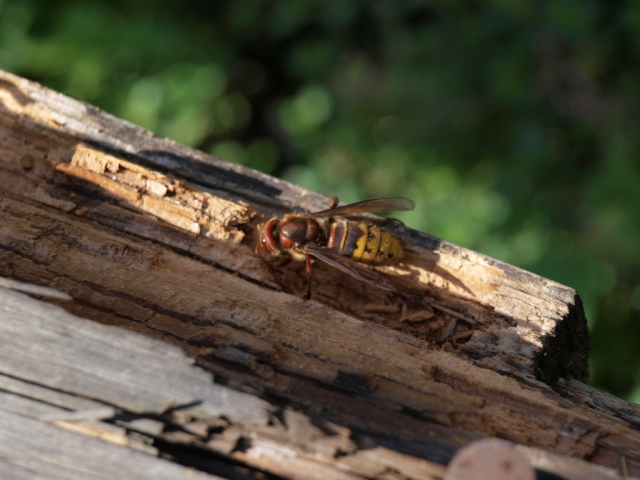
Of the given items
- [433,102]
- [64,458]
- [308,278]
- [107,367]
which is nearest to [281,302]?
[308,278]

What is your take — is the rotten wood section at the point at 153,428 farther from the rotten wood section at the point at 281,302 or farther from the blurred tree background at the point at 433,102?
the blurred tree background at the point at 433,102

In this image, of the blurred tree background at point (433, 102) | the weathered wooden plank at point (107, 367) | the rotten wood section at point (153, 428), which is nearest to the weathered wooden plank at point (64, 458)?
the rotten wood section at point (153, 428)

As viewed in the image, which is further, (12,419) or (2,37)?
(2,37)

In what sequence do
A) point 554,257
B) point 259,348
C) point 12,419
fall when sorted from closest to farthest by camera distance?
point 12,419 < point 259,348 < point 554,257

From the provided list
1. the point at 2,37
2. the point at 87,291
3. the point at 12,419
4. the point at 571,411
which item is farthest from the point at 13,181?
the point at 2,37

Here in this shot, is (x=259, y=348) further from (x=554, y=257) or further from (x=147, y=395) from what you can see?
(x=554, y=257)

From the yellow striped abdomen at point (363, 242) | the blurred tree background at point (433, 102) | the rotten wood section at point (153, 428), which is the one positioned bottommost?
the rotten wood section at point (153, 428)
